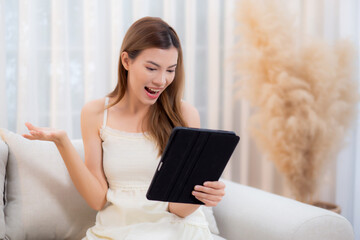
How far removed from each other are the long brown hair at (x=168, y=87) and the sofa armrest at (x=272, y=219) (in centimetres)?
40

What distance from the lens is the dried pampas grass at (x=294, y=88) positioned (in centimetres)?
250

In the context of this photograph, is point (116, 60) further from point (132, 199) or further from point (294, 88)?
point (132, 199)

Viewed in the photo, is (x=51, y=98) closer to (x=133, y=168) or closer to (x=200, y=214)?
(x=133, y=168)

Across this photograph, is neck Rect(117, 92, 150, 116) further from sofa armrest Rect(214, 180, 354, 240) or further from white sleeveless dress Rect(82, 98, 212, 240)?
sofa armrest Rect(214, 180, 354, 240)

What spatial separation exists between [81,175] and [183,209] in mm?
361

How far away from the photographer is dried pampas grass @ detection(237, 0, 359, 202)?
250 centimetres

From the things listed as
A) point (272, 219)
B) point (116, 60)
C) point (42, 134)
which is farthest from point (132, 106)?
point (116, 60)

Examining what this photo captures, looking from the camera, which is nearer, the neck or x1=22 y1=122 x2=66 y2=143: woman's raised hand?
x1=22 y1=122 x2=66 y2=143: woman's raised hand

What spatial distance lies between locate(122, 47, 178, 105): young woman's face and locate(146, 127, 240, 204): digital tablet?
0.31m

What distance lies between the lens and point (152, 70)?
1375mm

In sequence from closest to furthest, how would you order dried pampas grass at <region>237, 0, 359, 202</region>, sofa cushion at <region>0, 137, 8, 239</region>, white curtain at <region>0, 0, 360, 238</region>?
sofa cushion at <region>0, 137, 8, 239</region>, white curtain at <region>0, 0, 360, 238</region>, dried pampas grass at <region>237, 0, 359, 202</region>

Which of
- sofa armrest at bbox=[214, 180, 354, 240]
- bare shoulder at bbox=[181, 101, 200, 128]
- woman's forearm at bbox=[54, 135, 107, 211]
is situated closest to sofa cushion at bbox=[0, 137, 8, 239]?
woman's forearm at bbox=[54, 135, 107, 211]

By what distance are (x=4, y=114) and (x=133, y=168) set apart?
3.56 ft

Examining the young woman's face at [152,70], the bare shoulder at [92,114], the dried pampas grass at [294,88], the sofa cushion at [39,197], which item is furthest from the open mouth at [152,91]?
the dried pampas grass at [294,88]
